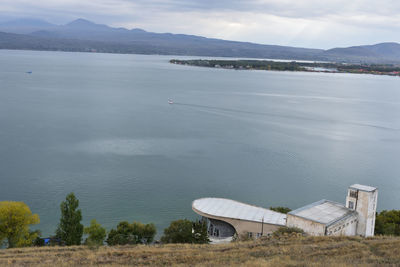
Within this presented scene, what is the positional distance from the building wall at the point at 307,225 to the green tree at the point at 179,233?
6.52 feet

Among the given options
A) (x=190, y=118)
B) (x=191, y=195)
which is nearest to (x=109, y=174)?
(x=191, y=195)

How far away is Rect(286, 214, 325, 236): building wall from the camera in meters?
7.05

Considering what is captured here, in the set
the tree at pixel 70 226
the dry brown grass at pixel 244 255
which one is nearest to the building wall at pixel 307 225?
the dry brown grass at pixel 244 255

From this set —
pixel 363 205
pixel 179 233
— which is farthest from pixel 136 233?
pixel 363 205

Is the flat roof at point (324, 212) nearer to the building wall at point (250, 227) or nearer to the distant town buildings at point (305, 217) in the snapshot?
the distant town buildings at point (305, 217)

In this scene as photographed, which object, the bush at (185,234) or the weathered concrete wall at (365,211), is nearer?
the weathered concrete wall at (365,211)

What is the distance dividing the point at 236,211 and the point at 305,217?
214 cm

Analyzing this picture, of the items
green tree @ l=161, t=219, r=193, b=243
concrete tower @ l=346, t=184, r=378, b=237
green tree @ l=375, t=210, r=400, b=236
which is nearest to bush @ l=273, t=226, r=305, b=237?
concrete tower @ l=346, t=184, r=378, b=237

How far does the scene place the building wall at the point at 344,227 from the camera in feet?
23.6

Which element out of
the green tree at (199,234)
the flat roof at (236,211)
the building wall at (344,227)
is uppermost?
the building wall at (344,227)

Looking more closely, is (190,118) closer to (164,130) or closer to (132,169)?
(164,130)

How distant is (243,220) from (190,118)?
53.5ft

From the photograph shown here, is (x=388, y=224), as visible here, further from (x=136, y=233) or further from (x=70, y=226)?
(x=70, y=226)

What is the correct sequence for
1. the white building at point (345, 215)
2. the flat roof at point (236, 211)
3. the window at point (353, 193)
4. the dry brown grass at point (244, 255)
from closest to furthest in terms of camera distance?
the dry brown grass at point (244, 255)
the white building at point (345, 215)
the window at point (353, 193)
the flat roof at point (236, 211)
